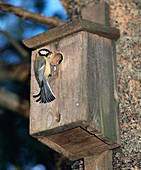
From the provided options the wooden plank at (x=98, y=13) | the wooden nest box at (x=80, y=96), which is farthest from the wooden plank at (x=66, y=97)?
the wooden plank at (x=98, y=13)

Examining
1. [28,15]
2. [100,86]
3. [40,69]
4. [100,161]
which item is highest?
[28,15]

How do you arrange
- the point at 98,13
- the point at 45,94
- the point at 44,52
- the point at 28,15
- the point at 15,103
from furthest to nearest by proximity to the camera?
1. the point at 28,15
2. the point at 15,103
3. the point at 98,13
4. the point at 44,52
5. the point at 45,94

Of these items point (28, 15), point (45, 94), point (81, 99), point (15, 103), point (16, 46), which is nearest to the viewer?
point (81, 99)

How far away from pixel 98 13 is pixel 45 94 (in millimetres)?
844

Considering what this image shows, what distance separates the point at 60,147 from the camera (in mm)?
2785

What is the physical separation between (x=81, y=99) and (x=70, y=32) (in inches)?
19.1

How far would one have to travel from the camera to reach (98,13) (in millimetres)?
3131

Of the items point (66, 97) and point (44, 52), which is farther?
point (44, 52)

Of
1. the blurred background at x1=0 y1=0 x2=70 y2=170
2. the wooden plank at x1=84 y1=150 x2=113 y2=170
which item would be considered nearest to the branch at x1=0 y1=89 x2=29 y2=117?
the blurred background at x1=0 y1=0 x2=70 y2=170

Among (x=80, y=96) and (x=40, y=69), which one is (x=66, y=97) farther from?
(x=40, y=69)

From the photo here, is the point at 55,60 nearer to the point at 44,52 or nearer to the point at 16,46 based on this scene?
the point at 44,52

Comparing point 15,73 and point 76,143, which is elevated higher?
point 15,73

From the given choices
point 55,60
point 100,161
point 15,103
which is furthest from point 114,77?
point 15,103

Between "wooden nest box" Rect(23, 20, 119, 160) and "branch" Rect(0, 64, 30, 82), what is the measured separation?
1.34 metres
